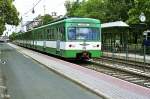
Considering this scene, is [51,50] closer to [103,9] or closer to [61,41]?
[61,41]

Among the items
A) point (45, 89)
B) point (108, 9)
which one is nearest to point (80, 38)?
point (45, 89)

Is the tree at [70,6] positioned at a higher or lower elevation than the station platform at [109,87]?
higher

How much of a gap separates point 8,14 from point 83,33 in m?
41.2

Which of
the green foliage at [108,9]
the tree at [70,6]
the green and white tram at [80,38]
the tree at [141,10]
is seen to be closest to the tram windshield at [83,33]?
the green and white tram at [80,38]

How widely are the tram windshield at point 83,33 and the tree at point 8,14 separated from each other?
39.7 meters

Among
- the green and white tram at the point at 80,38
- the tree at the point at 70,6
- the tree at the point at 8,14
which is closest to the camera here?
the green and white tram at the point at 80,38

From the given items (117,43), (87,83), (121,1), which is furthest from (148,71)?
(121,1)

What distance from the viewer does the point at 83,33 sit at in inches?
1213

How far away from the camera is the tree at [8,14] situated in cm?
6951

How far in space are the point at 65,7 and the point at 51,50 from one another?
85669mm

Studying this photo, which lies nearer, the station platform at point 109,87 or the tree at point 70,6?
the station platform at point 109,87

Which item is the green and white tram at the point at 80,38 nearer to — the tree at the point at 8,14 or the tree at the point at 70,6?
the tree at the point at 8,14

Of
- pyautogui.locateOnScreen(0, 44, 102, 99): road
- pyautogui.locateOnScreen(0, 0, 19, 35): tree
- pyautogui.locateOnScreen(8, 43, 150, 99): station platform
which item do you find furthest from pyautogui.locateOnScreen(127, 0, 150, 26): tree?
pyautogui.locateOnScreen(0, 0, 19, 35): tree

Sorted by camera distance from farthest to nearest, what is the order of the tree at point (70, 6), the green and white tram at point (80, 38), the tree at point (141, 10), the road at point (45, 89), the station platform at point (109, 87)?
the tree at point (70, 6) → the tree at point (141, 10) → the green and white tram at point (80, 38) → the road at point (45, 89) → the station platform at point (109, 87)
